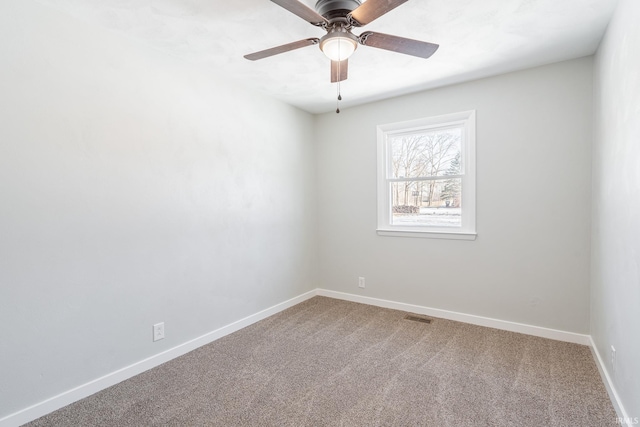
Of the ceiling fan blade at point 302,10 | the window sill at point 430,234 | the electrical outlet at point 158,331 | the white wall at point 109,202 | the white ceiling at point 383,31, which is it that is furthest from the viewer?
the window sill at point 430,234

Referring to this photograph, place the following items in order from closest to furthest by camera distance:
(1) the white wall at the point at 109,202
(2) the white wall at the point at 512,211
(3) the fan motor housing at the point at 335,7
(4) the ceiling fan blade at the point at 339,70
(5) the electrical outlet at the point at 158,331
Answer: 1. (3) the fan motor housing at the point at 335,7
2. (1) the white wall at the point at 109,202
3. (4) the ceiling fan blade at the point at 339,70
4. (5) the electrical outlet at the point at 158,331
5. (2) the white wall at the point at 512,211

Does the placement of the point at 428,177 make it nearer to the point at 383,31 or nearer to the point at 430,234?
the point at 430,234

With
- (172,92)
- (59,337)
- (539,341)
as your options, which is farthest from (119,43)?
(539,341)

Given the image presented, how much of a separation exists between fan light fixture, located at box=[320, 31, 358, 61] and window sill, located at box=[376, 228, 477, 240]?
221 centimetres

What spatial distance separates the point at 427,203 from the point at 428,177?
0.96 ft

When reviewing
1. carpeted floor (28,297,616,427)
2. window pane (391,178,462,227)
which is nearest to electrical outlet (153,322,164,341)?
carpeted floor (28,297,616,427)

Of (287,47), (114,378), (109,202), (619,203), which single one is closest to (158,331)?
(114,378)

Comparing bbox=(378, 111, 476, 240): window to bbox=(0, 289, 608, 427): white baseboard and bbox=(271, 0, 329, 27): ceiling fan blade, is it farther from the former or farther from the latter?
bbox=(271, 0, 329, 27): ceiling fan blade

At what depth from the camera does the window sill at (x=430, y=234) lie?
3.23m

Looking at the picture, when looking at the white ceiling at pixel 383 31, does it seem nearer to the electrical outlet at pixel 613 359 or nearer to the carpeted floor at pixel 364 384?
the electrical outlet at pixel 613 359

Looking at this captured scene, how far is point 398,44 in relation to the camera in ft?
6.05

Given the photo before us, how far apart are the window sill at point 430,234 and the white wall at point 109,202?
1506 mm

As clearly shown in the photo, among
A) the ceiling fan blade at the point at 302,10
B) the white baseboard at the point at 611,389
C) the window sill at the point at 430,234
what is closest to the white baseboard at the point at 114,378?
the window sill at the point at 430,234

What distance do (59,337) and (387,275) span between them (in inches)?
119
